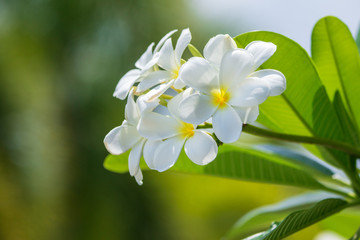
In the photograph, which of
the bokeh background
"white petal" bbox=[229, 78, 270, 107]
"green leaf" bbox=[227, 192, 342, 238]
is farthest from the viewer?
the bokeh background

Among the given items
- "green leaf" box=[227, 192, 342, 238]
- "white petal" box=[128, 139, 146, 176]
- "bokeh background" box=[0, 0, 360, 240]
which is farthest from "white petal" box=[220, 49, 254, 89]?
"bokeh background" box=[0, 0, 360, 240]

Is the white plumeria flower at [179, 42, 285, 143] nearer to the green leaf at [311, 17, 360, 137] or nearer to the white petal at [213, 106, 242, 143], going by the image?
the white petal at [213, 106, 242, 143]

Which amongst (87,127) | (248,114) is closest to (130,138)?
(248,114)

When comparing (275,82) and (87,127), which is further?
(87,127)

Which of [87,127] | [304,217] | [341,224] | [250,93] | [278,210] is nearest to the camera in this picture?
[250,93]

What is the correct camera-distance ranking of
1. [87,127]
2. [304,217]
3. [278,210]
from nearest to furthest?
[304,217] < [278,210] < [87,127]

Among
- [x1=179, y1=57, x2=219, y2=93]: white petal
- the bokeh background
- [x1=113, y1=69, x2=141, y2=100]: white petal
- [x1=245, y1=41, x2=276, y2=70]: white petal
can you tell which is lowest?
the bokeh background

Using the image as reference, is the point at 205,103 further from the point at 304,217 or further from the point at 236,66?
the point at 304,217

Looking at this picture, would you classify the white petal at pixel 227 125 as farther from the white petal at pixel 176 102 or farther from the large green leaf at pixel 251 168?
the large green leaf at pixel 251 168

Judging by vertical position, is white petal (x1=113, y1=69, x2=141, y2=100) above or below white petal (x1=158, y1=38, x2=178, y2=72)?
below
